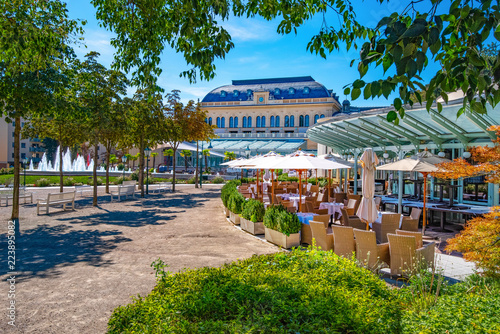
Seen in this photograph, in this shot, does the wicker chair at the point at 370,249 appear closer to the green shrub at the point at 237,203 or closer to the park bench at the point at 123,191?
the green shrub at the point at 237,203

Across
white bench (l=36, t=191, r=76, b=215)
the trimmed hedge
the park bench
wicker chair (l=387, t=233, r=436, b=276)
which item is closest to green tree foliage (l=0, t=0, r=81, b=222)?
white bench (l=36, t=191, r=76, b=215)

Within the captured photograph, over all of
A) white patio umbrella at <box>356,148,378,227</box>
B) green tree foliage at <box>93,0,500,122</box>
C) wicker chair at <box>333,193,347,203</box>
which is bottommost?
wicker chair at <box>333,193,347,203</box>

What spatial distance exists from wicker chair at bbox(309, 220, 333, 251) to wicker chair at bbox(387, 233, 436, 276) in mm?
1377

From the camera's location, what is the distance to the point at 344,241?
675 cm

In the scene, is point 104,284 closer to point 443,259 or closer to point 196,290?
point 196,290

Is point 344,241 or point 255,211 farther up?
point 255,211

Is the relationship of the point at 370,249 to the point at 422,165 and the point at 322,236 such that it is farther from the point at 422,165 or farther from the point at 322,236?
the point at 422,165

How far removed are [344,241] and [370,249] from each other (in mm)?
558

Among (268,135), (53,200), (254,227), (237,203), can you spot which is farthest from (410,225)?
(268,135)

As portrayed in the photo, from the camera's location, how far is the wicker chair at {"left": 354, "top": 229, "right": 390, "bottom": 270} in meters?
6.30

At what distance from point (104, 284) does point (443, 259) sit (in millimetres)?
6992

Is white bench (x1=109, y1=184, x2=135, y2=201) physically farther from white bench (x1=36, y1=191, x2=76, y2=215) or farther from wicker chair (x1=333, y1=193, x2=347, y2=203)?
wicker chair (x1=333, y1=193, x2=347, y2=203)

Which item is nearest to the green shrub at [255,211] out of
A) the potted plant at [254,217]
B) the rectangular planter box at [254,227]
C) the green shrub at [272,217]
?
the potted plant at [254,217]

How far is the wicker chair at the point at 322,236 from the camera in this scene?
7.27 metres
